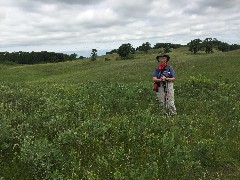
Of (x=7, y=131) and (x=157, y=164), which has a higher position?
(x=7, y=131)

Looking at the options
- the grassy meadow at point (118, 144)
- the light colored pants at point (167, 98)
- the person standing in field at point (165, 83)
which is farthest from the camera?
the light colored pants at point (167, 98)

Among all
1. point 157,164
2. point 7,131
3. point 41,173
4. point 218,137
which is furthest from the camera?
point 218,137

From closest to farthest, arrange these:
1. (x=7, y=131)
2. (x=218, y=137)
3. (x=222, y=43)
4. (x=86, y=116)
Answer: (x=7, y=131) → (x=218, y=137) → (x=86, y=116) → (x=222, y=43)

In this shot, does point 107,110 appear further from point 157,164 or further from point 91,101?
point 157,164

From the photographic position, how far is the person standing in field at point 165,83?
1591 centimetres

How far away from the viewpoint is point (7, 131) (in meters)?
10.6

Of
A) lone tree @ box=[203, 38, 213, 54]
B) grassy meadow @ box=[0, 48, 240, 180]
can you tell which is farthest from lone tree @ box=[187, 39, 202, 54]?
grassy meadow @ box=[0, 48, 240, 180]

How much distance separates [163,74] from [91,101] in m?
4.04

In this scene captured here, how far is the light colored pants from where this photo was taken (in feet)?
52.8

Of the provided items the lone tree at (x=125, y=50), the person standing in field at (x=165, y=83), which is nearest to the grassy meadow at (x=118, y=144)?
the person standing in field at (x=165, y=83)

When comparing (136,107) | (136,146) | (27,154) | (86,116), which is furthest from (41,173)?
(136,107)

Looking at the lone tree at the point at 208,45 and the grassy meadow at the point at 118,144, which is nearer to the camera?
the grassy meadow at the point at 118,144

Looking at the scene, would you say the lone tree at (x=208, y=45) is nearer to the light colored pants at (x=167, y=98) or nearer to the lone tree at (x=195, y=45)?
the lone tree at (x=195, y=45)

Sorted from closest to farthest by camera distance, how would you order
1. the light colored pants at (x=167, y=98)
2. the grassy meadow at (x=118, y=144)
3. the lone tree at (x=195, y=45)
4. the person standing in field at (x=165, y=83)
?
the grassy meadow at (x=118, y=144) → the person standing in field at (x=165, y=83) → the light colored pants at (x=167, y=98) → the lone tree at (x=195, y=45)
